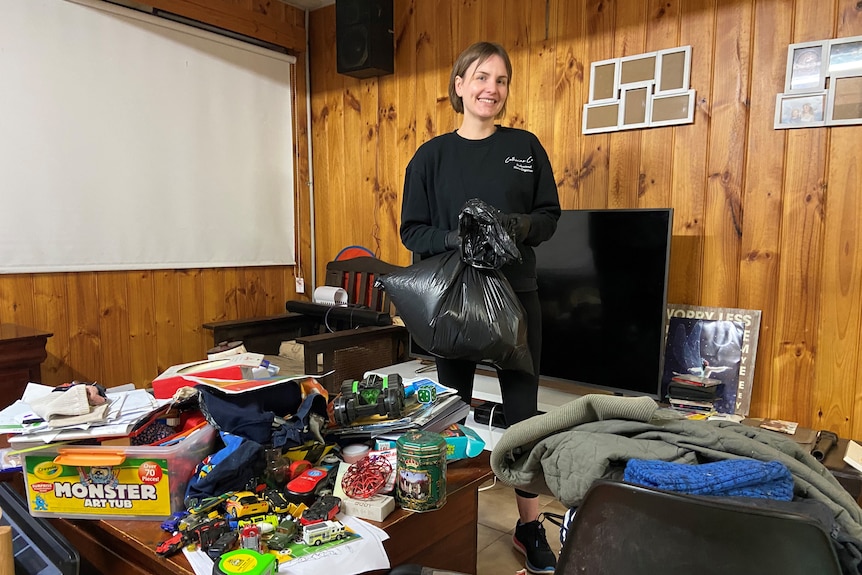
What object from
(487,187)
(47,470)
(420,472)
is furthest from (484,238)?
(47,470)

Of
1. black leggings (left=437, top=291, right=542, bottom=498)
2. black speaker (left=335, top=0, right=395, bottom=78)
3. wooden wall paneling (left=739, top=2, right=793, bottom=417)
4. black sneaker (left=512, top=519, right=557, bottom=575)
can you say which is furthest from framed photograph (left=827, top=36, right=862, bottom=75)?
black speaker (left=335, top=0, right=395, bottom=78)

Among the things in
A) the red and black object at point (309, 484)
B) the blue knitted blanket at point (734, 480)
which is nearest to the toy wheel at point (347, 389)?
the red and black object at point (309, 484)

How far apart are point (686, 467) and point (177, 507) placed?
779 millimetres

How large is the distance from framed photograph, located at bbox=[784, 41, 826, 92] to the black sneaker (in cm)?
166

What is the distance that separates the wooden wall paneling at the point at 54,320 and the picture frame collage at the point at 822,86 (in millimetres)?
2954

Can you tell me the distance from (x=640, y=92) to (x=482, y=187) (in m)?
1.03

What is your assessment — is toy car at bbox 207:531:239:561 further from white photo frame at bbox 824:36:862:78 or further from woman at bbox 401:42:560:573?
white photo frame at bbox 824:36:862:78

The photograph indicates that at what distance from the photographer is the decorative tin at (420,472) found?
0.93m

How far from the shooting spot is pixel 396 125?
10.0 feet

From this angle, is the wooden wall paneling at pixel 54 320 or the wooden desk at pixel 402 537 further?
the wooden wall paneling at pixel 54 320

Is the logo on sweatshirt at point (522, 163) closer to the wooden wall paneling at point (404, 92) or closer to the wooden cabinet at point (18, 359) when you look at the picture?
the wooden wall paneling at point (404, 92)

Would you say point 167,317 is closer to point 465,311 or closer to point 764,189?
point 465,311

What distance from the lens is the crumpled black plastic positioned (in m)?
1.44

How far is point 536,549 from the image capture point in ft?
5.69
